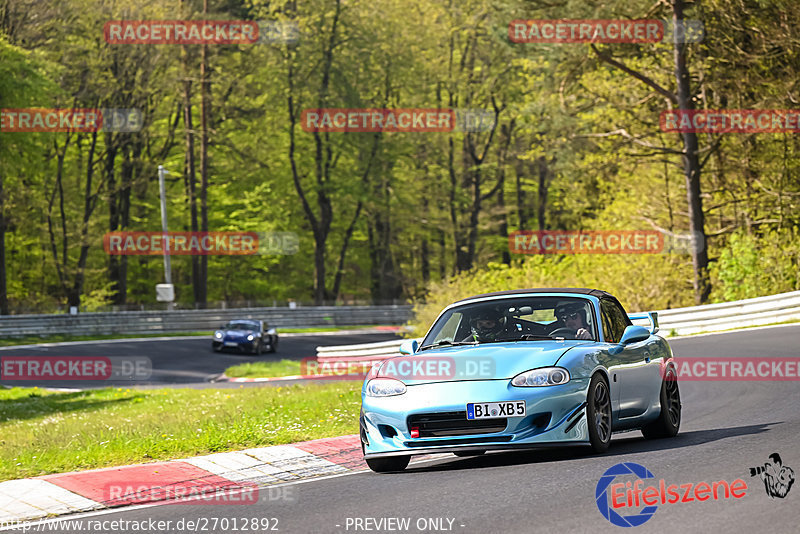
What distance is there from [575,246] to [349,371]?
1022 cm

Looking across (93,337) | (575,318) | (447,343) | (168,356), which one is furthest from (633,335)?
(93,337)

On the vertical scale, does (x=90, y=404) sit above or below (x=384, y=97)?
below

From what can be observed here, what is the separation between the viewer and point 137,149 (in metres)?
65.4

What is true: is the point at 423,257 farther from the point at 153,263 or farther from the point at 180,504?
the point at 180,504

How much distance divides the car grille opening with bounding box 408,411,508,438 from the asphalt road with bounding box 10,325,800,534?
14.4 inches

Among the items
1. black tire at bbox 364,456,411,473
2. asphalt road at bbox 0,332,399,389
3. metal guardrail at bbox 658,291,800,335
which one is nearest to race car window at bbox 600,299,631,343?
black tire at bbox 364,456,411,473

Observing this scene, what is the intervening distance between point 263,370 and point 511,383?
26.4 m

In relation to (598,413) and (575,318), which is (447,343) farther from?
(598,413)

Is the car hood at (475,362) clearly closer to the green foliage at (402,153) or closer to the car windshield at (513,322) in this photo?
the car windshield at (513,322)

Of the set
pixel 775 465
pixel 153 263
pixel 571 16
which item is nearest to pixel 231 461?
pixel 775 465

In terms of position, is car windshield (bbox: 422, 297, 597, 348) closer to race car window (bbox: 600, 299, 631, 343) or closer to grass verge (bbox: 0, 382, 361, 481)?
race car window (bbox: 600, 299, 631, 343)

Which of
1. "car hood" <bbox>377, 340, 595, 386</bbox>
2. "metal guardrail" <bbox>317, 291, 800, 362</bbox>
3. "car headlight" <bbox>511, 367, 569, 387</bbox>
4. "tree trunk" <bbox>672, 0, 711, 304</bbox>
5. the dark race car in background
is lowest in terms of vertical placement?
the dark race car in background

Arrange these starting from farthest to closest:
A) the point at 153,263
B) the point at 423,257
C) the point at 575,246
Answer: the point at 423,257 → the point at 153,263 → the point at 575,246

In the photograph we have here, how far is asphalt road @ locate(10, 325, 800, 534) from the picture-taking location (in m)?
6.90
